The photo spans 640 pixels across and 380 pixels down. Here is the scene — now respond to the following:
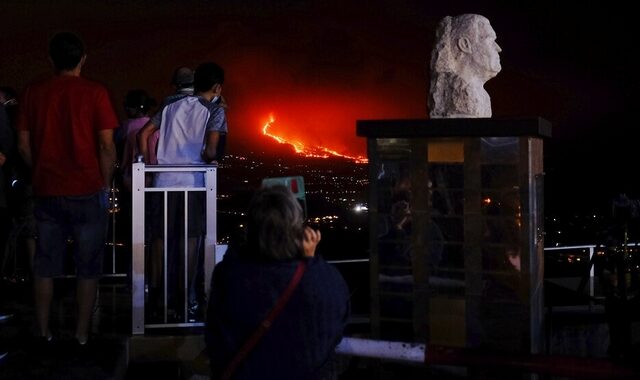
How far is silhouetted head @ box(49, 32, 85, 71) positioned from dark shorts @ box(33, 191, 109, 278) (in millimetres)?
744

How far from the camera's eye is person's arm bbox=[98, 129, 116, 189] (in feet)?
14.0

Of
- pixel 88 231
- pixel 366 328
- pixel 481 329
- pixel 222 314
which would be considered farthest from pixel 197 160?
pixel 222 314

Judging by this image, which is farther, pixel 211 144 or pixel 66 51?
pixel 211 144

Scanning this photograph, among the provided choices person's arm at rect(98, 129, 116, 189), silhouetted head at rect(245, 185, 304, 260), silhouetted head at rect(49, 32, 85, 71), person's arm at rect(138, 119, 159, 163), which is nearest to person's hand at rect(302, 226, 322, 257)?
silhouetted head at rect(245, 185, 304, 260)

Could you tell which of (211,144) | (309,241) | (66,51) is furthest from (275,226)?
(211,144)

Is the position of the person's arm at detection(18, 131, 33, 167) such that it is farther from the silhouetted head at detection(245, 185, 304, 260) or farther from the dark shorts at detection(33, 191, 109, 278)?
the silhouetted head at detection(245, 185, 304, 260)

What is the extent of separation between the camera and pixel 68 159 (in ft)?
14.0

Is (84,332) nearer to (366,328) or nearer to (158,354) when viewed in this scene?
(158,354)

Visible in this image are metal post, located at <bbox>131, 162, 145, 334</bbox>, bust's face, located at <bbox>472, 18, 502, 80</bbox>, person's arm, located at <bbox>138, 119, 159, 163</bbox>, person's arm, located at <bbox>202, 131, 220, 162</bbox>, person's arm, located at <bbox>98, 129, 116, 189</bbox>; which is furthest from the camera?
person's arm, located at <bbox>138, 119, 159, 163</bbox>

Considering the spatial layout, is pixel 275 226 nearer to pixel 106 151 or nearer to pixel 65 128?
pixel 106 151

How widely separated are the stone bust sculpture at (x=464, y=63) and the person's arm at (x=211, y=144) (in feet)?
4.92

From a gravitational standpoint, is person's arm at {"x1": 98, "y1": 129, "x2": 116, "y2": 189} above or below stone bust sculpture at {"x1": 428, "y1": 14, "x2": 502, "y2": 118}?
below

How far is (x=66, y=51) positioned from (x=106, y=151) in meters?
0.59

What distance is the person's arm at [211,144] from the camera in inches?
200
